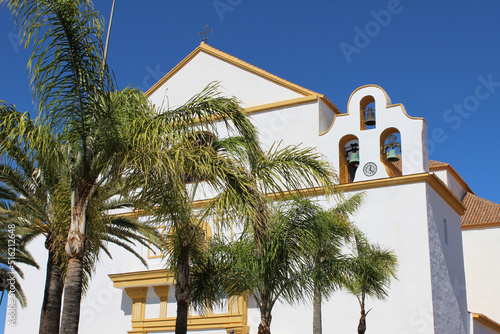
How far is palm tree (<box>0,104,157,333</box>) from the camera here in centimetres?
1015

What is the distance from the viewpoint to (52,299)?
13867mm

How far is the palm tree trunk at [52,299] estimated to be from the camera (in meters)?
12.9

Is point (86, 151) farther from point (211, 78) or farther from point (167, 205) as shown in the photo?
point (211, 78)

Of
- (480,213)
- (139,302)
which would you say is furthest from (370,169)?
(480,213)

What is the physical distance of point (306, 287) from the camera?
1262cm

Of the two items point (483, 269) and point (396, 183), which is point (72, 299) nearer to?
point (396, 183)

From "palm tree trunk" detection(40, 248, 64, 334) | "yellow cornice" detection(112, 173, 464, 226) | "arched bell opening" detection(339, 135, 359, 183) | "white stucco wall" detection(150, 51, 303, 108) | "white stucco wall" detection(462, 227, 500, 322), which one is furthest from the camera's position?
"white stucco wall" detection(462, 227, 500, 322)

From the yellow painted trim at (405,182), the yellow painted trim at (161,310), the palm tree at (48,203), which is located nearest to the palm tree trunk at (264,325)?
the palm tree at (48,203)

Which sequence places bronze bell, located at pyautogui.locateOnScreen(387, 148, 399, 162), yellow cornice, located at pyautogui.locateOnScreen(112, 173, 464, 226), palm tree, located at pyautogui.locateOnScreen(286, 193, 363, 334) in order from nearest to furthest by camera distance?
palm tree, located at pyautogui.locateOnScreen(286, 193, 363, 334) < yellow cornice, located at pyautogui.locateOnScreen(112, 173, 464, 226) < bronze bell, located at pyautogui.locateOnScreen(387, 148, 399, 162)

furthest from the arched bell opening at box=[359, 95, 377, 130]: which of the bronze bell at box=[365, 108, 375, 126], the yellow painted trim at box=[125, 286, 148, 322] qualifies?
the yellow painted trim at box=[125, 286, 148, 322]

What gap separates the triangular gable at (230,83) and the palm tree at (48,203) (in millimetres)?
7620

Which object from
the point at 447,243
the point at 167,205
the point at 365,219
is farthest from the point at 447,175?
the point at 167,205

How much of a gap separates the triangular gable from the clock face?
3.15m

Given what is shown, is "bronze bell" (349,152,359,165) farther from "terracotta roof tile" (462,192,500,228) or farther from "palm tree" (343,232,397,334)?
"terracotta roof tile" (462,192,500,228)
